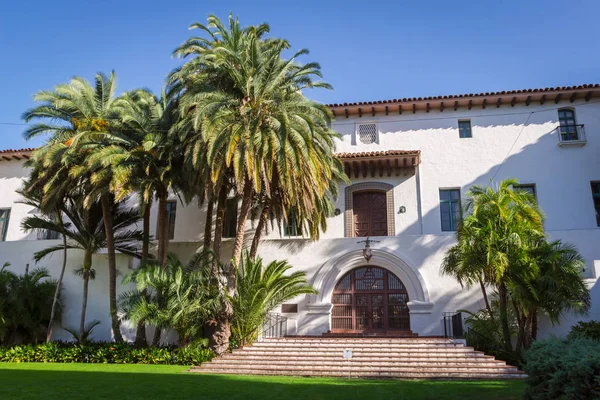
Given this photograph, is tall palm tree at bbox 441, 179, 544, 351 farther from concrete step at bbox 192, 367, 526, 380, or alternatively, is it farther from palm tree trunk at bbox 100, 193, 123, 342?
palm tree trunk at bbox 100, 193, 123, 342

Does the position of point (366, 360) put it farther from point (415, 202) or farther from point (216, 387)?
point (415, 202)

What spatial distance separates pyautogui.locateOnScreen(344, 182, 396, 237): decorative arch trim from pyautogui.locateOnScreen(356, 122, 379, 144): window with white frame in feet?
8.11

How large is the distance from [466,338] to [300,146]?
360 inches

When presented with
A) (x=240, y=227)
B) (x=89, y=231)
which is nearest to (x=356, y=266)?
(x=240, y=227)

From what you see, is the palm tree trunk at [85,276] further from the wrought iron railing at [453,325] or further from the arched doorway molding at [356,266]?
the wrought iron railing at [453,325]

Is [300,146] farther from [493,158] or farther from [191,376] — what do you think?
[493,158]

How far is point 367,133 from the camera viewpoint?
2486cm

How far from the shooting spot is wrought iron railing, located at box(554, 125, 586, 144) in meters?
22.9

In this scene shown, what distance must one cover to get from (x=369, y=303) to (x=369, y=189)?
521 cm

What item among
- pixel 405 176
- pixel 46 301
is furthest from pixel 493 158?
pixel 46 301

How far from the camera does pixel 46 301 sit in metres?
23.1

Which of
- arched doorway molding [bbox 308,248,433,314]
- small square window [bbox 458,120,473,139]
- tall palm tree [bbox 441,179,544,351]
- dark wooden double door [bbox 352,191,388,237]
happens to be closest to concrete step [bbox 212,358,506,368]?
tall palm tree [bbox 441,179,544,351]

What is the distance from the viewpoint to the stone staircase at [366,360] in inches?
588

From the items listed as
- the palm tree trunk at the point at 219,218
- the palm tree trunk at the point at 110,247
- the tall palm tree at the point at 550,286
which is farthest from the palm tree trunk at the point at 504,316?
the palm tree trunk at the point at 110,247
